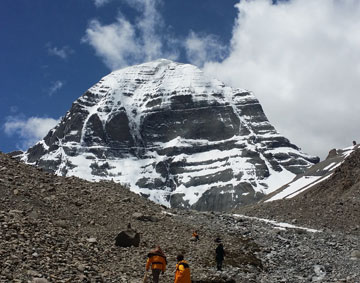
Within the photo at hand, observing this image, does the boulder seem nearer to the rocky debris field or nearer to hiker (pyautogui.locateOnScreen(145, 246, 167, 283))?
the rocky debris field

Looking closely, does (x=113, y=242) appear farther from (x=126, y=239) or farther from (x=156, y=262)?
(x=156, y=262)

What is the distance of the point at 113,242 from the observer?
25.5 metres

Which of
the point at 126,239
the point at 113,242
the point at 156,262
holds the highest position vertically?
the point at 126,239

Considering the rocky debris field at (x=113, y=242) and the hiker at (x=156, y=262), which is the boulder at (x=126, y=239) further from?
the hiker at (x=156, y=262)

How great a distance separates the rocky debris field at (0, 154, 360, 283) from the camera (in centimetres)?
1878

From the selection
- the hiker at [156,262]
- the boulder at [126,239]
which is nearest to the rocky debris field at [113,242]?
the boulder at [126,239]

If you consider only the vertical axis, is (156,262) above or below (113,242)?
below

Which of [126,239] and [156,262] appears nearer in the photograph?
[156,262]

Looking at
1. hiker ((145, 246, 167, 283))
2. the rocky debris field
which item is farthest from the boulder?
hiker ((145, 246, 167, 283))

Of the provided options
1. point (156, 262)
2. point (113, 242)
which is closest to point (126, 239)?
point (113, 242)

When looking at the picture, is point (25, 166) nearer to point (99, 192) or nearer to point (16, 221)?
point (99, 192)

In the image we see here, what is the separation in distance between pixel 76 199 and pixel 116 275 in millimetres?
12842

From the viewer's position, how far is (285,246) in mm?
33969

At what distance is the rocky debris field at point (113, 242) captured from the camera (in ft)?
61.6
